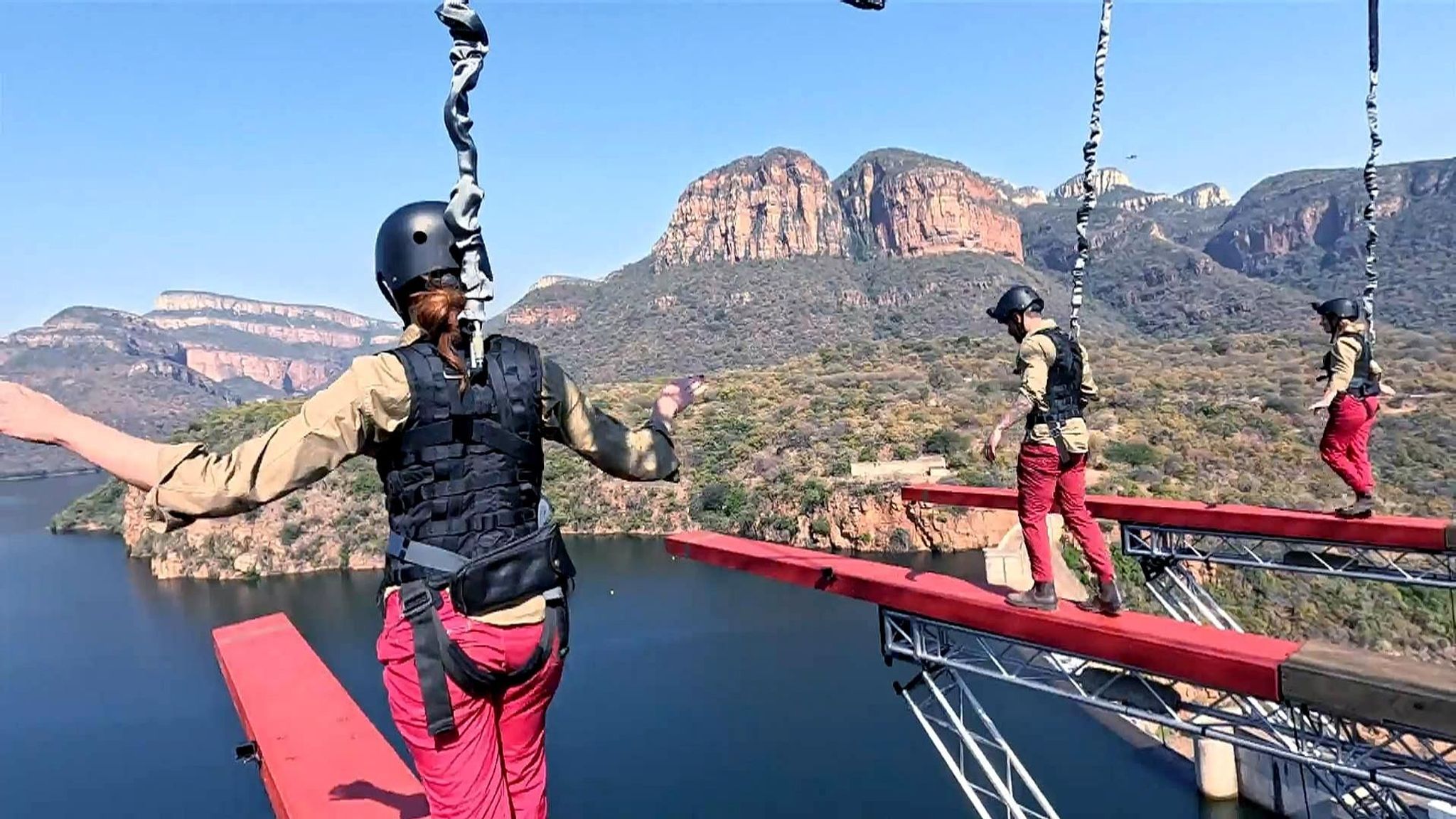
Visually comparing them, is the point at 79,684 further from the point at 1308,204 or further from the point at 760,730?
the point at 1308,204

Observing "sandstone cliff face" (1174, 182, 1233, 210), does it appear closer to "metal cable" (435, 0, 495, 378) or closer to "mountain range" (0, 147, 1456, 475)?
"mountain range" (0, 147, 1456, 475)

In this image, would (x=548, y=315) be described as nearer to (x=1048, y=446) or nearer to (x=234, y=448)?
(x=1048, y=446)

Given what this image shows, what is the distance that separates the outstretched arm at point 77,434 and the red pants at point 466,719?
589 mm

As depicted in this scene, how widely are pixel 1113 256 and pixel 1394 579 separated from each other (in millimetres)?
114208

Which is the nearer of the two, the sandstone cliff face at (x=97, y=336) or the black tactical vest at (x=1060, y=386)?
the black tactical vest at (x=1060, y=386)

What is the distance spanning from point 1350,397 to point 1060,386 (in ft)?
14.0

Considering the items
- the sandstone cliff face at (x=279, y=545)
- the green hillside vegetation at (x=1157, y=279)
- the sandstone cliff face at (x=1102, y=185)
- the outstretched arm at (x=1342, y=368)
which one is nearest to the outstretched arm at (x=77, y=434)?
the outstretched arm at (x=1342, y=368)

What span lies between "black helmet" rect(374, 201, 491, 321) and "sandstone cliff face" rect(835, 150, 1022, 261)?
112m

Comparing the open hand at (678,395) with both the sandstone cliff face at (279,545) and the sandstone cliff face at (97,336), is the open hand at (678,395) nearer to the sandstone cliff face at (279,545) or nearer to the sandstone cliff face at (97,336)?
the sandstone cliff face at (279,545)

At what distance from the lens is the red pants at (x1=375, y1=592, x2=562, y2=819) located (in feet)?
6.61

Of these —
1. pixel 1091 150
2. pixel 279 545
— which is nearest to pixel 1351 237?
pixel 279 545

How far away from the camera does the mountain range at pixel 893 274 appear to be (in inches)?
3214

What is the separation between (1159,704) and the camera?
16.7 ft

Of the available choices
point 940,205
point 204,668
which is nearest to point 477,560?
point 204,668
